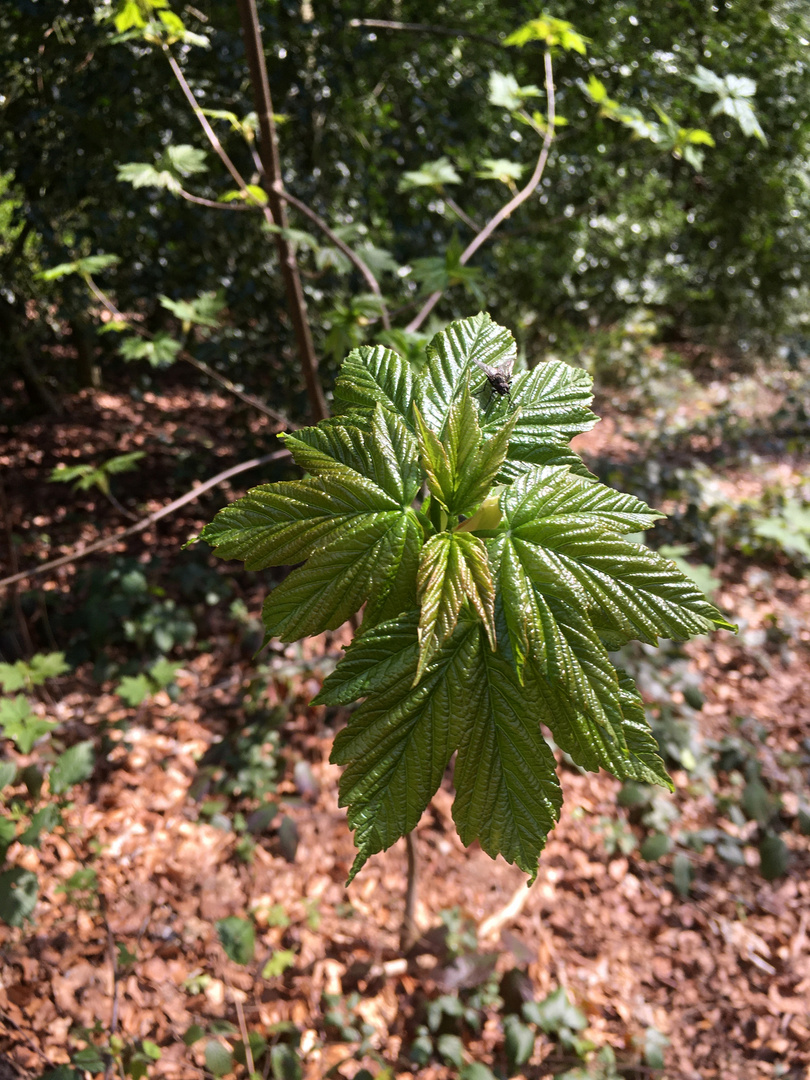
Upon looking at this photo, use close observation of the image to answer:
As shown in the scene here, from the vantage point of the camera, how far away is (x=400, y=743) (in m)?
0.69

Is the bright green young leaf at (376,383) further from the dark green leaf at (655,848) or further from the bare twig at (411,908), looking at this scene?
the dark green leaf at (655,848)

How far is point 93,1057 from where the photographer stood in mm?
1542

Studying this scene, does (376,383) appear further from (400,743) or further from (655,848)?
(655,848)

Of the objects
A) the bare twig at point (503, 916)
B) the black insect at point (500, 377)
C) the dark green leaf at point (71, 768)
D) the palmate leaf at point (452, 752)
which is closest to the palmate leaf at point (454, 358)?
the black insect at point (500, 377)

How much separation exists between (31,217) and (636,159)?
11.1 feet

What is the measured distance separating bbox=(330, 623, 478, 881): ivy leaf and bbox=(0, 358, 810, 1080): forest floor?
150cm

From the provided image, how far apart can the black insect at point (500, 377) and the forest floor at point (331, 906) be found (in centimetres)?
184

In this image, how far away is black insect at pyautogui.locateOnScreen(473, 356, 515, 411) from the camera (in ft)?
2.70

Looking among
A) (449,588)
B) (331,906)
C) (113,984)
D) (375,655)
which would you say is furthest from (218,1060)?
(449,588)

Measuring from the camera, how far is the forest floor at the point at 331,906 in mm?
1938

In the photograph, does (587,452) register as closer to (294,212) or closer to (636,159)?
(636,159)

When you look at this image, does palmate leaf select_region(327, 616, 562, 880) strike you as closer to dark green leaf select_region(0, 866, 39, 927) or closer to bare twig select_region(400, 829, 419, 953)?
bare twig select_region(400, 829, 419, 953)

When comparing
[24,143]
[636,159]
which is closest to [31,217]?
[24,143]

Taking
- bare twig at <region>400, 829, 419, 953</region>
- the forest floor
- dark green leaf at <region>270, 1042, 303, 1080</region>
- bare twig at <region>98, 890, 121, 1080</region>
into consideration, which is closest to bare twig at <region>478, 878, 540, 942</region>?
the forest floor
